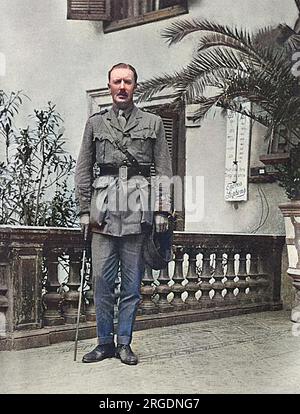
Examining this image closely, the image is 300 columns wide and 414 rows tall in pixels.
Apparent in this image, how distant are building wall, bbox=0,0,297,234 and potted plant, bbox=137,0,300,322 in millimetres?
25

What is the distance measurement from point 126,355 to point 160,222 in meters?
0.34

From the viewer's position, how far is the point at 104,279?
1.76 m

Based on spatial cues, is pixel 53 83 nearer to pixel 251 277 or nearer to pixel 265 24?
pixel 265 24

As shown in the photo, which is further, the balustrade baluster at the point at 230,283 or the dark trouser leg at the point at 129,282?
the balustrade baluster at the point at 230,283

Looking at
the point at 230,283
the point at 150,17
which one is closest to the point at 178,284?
the point at 230,283

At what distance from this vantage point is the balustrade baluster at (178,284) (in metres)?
1.85

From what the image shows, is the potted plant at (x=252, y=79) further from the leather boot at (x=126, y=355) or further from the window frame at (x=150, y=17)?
the leather boot at (x=126, y=355)

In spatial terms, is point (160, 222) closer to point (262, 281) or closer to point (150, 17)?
point (262, 281)

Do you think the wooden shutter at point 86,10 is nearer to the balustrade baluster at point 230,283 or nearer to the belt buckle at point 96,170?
the belt buckle at point 96,170

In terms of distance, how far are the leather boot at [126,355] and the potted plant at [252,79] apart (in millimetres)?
479

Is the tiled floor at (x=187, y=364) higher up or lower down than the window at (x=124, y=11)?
lower down

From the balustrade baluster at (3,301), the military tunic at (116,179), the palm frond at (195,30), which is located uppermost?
the palm frond at (195,30)

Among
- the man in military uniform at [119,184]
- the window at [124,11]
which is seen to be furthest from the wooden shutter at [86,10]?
the man in military uniform at [119,184]

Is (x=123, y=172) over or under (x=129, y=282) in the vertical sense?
over
